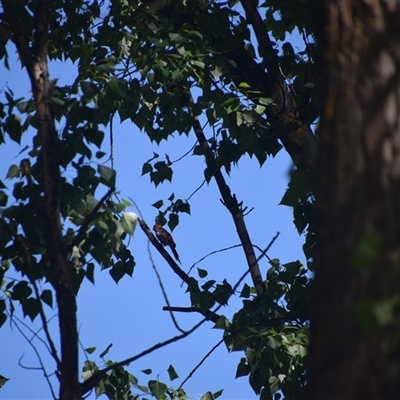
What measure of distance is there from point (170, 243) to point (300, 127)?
195cm

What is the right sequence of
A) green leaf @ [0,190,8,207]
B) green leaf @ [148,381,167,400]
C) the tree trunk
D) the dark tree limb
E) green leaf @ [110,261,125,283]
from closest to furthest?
the tree trunk < the dark tree limb < green leaf @ [0,190,8,207] < green leaf @ [110,261,125,283] < green leaf @ [148,381,167,400]

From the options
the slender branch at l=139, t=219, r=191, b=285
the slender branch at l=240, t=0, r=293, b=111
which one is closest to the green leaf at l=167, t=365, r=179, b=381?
the slender branch at l=139, t=219, r=191, b=285

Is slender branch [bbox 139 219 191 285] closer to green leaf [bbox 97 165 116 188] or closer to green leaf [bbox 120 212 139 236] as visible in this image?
green leaf [bbox 120 212 139 236]

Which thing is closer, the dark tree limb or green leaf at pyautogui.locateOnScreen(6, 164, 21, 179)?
the dark tree limb

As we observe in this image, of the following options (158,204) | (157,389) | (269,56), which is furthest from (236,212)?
(157,389)

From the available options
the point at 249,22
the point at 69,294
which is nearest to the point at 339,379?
the point at 69,294

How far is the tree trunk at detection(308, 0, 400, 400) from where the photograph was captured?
1279mm

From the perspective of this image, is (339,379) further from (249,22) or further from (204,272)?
(249,22)

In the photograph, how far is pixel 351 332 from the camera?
130cm

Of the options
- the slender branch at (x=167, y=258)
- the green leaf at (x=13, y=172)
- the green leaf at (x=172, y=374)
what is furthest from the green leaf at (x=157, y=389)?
the green leaf at (x=13, y=172)

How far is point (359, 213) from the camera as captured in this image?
1.35 m

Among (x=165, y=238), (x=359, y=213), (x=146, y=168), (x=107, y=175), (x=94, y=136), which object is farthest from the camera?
(x=165, y=238)

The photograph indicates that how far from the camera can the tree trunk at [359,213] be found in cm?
128

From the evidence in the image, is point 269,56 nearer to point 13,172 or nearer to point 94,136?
point 94,136
